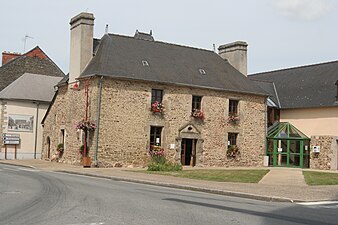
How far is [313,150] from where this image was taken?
32156 mm

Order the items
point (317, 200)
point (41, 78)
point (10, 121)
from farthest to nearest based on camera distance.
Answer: point (41, 78) < point (10, 121) < point (317, 200)

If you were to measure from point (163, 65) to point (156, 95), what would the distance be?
2564mm

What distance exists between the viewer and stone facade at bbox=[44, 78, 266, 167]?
2811 cm

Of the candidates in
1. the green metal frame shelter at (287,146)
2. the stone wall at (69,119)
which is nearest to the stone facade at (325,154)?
the green metal frame shelter at (287,146)

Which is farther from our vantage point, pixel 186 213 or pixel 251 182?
pixel 251 182

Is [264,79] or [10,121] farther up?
[264,79]

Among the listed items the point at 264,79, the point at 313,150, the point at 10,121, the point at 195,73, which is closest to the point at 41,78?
the point at 10,121

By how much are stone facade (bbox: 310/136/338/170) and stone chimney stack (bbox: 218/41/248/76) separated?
7514 millimetres

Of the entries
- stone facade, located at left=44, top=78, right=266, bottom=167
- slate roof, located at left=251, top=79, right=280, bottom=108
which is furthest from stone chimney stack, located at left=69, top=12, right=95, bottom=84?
slate roof, located at left=251, top=79, right=280, bottom=108

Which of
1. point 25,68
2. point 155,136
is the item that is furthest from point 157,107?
point 25,68

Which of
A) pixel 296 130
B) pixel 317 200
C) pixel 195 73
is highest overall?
pixel 195 73

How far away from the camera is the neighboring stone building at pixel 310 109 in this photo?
104ft

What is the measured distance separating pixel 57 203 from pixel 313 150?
24457 mm

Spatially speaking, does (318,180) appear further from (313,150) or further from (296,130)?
(296,130)
